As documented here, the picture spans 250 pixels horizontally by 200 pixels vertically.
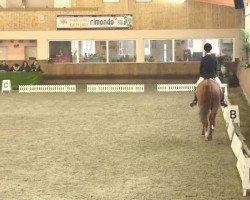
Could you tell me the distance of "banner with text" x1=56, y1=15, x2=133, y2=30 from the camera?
31.3 metres

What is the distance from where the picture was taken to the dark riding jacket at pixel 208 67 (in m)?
11.7

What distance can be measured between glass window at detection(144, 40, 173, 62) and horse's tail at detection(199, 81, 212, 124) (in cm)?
2017

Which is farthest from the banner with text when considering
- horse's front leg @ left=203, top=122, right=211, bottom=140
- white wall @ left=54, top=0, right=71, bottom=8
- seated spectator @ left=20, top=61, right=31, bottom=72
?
horse's front leg @ left=203, top=122, right=211, bottom=140

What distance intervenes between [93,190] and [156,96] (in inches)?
608

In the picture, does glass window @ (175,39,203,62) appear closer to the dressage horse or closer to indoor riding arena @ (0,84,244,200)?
indoor riding arena @ (0,84,244,200)

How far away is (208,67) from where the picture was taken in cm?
1170

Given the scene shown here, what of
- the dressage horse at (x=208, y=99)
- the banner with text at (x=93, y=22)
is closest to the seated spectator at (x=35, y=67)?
the banner with text at (x=93, y=22)

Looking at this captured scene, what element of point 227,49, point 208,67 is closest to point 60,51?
point 227,49

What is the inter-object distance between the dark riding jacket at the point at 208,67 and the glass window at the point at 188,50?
1988 cm

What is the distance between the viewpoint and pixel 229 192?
25.0 ft

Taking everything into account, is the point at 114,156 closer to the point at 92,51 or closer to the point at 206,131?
the point at 206,131

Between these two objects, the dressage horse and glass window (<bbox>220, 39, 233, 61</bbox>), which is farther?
glass window (<bbox>220, 39, 233, 61</bbox>)

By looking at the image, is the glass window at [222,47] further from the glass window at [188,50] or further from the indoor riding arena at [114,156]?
the indoor riding arena at [114,156]

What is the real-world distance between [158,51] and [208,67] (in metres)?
20.1
